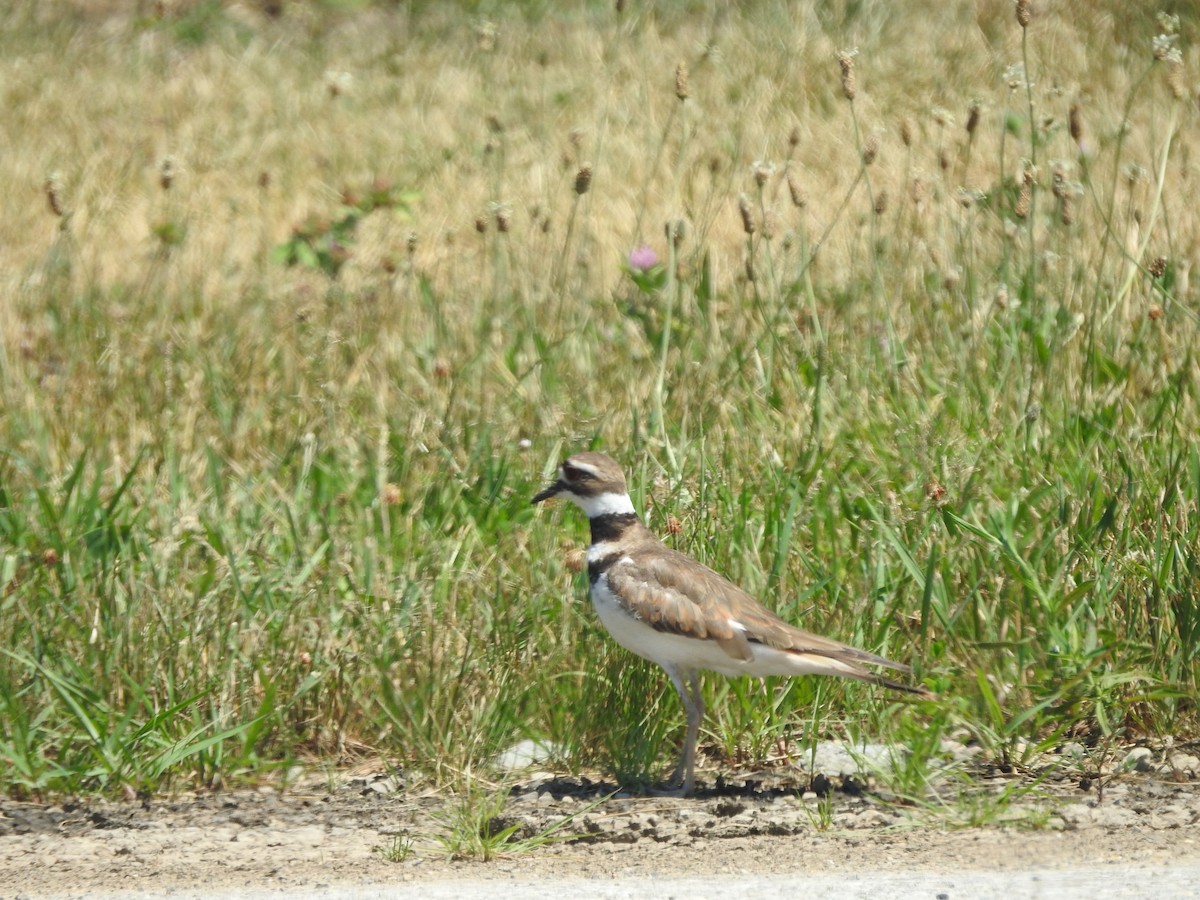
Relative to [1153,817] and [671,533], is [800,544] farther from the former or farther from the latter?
[1153,817]

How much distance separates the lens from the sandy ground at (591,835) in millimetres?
3822

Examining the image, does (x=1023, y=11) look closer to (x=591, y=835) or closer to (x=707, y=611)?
(x=707, y=611)

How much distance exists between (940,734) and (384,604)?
189cm

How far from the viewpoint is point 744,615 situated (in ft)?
14.6

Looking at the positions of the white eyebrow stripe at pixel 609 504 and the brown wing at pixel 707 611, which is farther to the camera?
the white eyebrow stripe at pixel 609 504

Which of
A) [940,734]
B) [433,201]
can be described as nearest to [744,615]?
[940,734]

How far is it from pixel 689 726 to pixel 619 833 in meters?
0.50

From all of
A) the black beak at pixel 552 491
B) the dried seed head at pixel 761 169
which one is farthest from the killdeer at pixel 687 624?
the dried seed head at pixel 761 169

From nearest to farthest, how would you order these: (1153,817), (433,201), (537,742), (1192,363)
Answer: (1153,817)
(537,742)
(1192,363)
(433,201)

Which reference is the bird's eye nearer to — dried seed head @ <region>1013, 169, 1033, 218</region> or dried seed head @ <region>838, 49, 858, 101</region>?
dried seed head @ <region>838, 49, 858, 101</region>

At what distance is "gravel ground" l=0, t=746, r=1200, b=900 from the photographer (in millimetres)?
3822

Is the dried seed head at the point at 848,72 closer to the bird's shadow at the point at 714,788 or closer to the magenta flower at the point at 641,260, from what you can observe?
the magenta flower at the point at 641,260

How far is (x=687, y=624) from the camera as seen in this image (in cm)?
439

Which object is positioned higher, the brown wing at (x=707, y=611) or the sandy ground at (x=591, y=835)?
the brown wing at (x=707, y=611)
